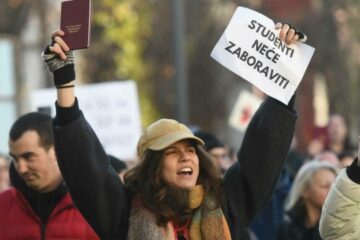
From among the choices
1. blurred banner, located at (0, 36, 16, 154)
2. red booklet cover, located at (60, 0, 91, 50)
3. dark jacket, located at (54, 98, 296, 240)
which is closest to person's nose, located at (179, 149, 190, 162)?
dark jacket, located at (54, 98, 296, 240)

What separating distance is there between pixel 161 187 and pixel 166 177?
0.17 feet

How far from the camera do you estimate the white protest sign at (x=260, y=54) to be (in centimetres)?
701

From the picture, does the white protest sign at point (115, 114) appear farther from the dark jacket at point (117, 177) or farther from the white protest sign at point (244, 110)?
the dark jacket at point (117, 177)

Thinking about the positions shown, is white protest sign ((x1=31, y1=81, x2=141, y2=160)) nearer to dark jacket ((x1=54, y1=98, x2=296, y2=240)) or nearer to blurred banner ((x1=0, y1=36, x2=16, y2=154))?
blurred banner ((x1=0, y1=36, x2=16, y2=154))

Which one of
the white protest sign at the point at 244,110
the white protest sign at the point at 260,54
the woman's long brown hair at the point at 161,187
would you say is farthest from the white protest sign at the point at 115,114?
the woman's long brown hair at the point at 161,187

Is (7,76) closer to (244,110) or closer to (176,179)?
(244,110)

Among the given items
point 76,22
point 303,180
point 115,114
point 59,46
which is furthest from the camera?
point 115,114

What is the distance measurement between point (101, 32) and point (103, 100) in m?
15.3

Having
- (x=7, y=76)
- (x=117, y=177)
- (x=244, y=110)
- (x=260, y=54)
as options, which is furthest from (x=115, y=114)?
(x=117, y=177)

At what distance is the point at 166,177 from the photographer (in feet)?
22.1

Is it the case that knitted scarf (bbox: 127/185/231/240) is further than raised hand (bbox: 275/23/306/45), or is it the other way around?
raised hand (bbox: 275/23/306/45)

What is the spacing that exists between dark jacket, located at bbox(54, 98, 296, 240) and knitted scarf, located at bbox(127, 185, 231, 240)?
0.08 m

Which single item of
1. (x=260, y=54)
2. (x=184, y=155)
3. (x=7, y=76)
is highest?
(x=260, y=54)

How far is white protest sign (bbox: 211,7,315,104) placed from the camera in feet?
23.0
